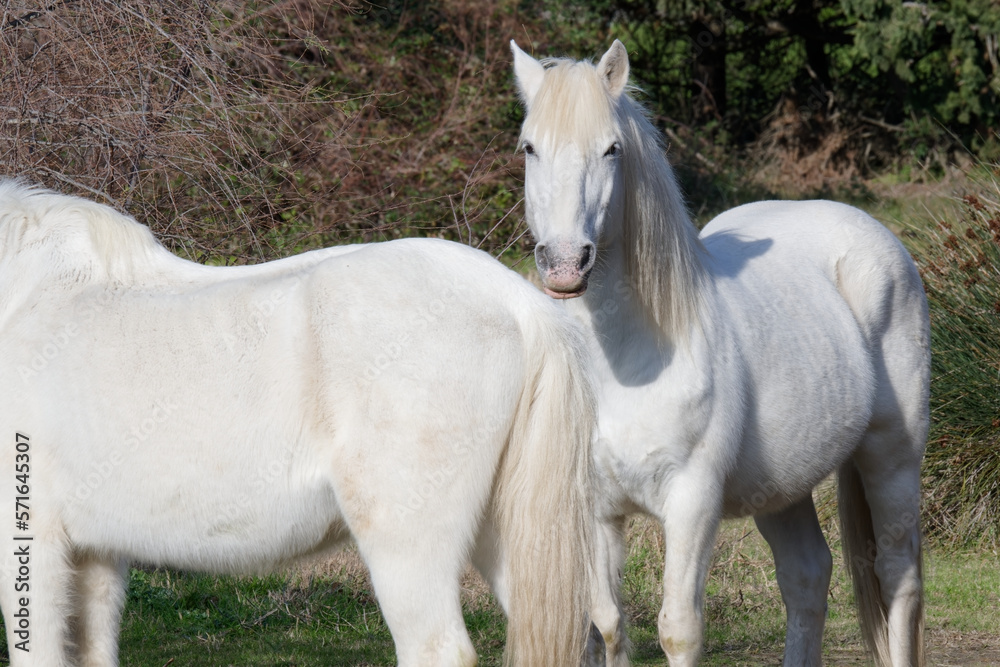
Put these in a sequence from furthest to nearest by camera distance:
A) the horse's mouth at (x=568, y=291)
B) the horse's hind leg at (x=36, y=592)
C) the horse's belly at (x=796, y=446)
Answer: the horse's belly at (x=796, y=446)
the horse's mouth at (x=568, y=291)
the horse's hind leg at (x=36, y=592)

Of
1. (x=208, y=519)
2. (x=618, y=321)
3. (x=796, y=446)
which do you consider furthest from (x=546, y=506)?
(x=796, y=446)

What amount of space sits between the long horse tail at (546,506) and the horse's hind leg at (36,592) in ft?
3.77

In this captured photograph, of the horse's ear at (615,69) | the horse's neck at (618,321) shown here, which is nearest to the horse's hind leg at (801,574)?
the horse's neck at (618,321)

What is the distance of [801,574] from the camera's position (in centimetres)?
441

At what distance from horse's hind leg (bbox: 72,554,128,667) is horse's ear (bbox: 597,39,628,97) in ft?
7.02

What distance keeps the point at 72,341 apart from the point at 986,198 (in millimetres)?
5940

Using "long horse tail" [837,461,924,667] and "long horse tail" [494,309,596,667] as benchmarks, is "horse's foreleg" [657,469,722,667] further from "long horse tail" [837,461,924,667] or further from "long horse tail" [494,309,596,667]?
"long horse tail" [837,461,924,667]

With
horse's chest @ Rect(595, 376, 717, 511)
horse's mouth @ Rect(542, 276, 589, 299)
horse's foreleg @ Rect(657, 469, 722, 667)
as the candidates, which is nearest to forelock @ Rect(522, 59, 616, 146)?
horse's mouth @ Rect(542, 276, 589, 299)

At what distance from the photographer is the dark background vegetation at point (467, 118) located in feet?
15.6

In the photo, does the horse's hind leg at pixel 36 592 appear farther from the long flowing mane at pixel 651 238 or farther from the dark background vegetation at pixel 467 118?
the dark background vegetation at pixel 467 118

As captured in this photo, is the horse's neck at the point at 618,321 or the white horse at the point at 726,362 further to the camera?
the horse's neck at the point at 618,321

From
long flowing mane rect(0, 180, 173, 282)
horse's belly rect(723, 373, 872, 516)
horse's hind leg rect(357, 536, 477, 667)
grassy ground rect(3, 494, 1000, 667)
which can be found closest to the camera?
horse's hind leg rect(357, 536, 477, 667)

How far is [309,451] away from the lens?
248 centimetres

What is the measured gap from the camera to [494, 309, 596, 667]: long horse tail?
2.50 metres
